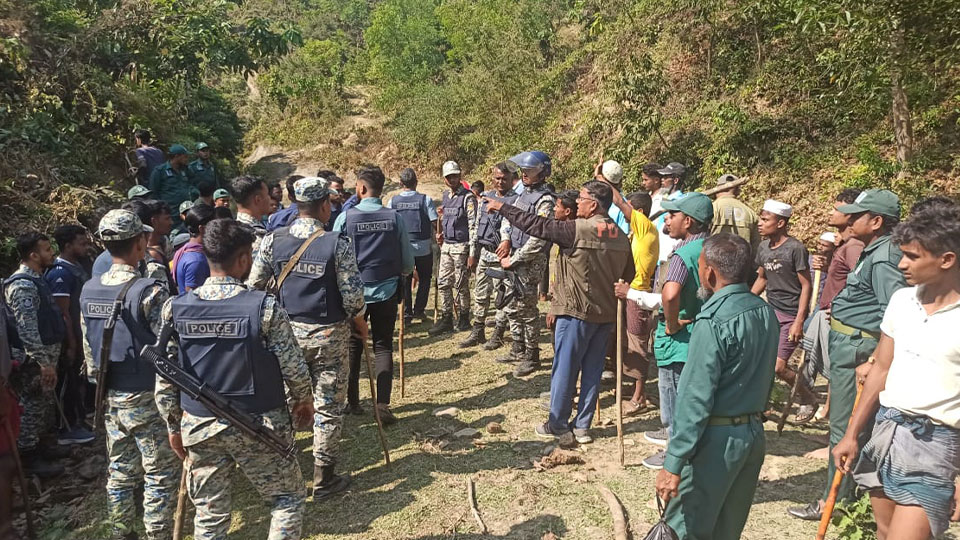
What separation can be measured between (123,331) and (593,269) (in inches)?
134

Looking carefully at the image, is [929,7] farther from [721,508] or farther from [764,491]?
[721,508]

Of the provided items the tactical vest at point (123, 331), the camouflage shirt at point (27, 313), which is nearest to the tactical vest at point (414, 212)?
the camouflage shirt at point (27, 313)

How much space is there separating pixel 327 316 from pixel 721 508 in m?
2.88

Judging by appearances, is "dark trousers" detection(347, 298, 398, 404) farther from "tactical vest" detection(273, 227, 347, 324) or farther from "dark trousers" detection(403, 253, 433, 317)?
"dark trousers" detection(403, 253, 433, 317)

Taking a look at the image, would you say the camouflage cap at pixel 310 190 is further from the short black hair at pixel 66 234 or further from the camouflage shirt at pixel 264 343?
the short black hair at pixel 66 234

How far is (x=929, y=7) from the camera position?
8.41 m

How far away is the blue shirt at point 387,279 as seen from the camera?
5590mm

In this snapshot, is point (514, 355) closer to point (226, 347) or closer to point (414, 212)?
point (414, 212)

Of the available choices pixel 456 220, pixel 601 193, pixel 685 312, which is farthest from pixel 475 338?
pixel 685 312

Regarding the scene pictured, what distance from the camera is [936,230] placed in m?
2.67

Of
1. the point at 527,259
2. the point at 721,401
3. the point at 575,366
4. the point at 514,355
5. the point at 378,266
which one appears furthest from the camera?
the point at 514,355

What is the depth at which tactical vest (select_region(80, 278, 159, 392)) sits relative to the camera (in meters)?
Answer: 3.66

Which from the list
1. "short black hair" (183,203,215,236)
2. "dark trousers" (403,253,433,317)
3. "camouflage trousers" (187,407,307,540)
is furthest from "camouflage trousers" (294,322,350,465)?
"dark trousers" (403,253,433,317)

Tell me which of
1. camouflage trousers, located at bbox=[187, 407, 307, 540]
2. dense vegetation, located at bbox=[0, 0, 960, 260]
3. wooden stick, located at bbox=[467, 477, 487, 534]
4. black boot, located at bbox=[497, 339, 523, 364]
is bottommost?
wooden stick, located at bbox=[467, 477, 487, 534]
